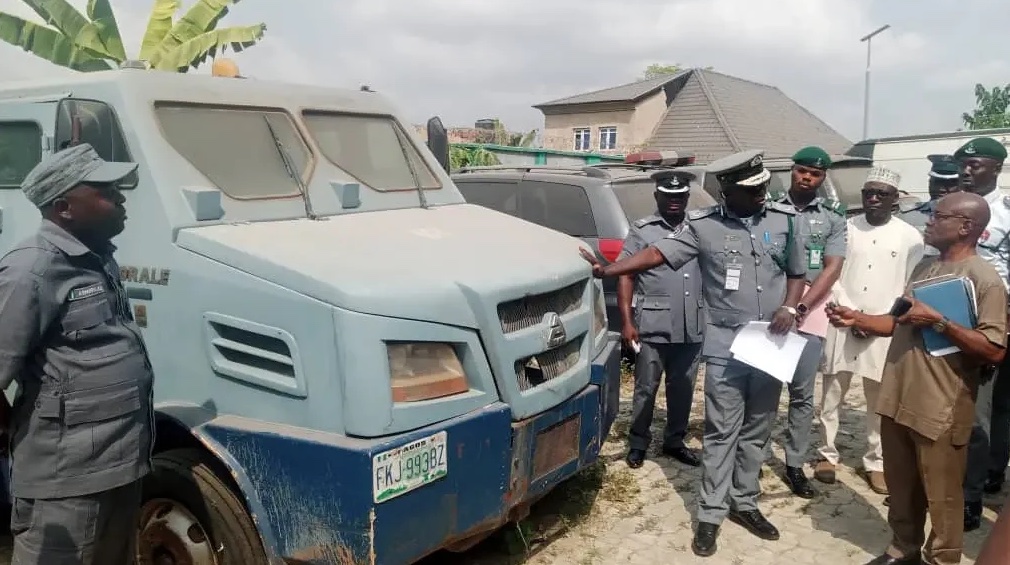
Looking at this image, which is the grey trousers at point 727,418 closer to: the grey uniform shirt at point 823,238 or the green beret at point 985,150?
the grey uniform shirt at point 823,238

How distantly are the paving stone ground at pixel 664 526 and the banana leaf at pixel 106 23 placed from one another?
7496 millimetres

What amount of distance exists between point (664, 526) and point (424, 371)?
1.99 m

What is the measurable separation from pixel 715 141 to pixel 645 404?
2647 cm

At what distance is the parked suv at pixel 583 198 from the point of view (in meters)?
6.52

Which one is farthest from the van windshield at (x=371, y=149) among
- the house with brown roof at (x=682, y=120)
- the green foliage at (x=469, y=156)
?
the house with brown roof at (x=682, y=120)

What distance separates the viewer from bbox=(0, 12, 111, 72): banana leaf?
28.5 feet

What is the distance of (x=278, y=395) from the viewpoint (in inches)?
110

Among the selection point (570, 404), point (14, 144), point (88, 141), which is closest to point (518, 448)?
point (570, 404)

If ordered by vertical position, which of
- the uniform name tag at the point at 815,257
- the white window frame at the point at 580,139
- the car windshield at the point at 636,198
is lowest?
the uniform name tag at the point at 815,257

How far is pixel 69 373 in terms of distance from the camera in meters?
2.40

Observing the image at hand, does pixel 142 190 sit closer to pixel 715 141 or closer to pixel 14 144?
pixel 14 144

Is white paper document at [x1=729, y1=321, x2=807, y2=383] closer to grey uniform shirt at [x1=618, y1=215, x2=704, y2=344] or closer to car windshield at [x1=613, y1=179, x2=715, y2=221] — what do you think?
grey uniform shirt at [x1=618, y1=215, x2=704, y2=344]

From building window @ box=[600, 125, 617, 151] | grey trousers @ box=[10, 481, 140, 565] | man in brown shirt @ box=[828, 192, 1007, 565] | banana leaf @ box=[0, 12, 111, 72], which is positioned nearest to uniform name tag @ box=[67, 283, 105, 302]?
grey trousers @ box=[10, 481, 140, 565]

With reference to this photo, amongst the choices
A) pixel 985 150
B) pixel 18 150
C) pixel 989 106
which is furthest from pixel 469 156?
pixel 989 106
